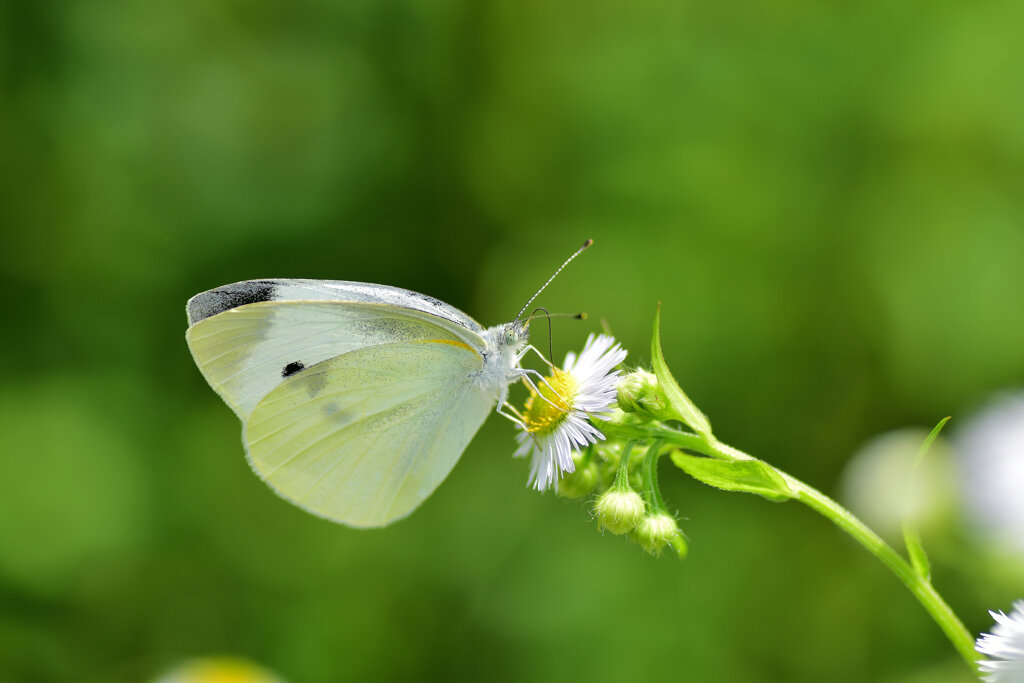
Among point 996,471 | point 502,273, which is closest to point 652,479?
point 996,471

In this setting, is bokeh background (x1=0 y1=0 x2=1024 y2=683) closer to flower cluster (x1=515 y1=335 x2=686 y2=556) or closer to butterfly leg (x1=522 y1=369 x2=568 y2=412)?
butterfly leg (x1=522 y1=369 x2=568 y2=412)

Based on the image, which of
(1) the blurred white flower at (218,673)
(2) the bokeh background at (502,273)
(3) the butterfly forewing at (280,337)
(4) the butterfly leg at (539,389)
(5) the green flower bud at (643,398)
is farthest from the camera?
(2) the bokeh background at (502,273)

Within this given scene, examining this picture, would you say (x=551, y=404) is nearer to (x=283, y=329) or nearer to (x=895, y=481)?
(x=283, y=329)

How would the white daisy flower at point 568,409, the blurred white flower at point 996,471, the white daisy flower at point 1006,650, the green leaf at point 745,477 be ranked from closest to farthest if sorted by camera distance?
the white daisy flower at point 1006,650 < the green leaf at point 745,477 < the white daisy flower at point 568,409 < the blurred white flower at point 996,471

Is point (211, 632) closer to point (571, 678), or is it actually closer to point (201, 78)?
point (571, 678)

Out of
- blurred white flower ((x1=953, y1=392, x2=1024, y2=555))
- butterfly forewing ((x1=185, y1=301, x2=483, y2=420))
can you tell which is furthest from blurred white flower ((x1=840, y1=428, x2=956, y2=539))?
butterfly forewing ((x1=185, y1=301, x2=483, y2=420))

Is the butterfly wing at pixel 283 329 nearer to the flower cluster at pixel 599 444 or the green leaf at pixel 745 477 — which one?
the flower cluster at pixel 599 444

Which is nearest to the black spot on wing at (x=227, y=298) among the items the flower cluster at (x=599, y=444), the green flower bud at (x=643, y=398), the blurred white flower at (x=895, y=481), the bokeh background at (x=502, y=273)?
the flower cluster at (x=599, y=444)

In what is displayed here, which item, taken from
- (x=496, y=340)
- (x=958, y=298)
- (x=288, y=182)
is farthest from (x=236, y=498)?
(x=958, y=298)

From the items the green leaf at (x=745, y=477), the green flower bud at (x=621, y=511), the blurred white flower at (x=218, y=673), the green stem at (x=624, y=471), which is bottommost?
the blurred white flower at (x=218, y=673)
